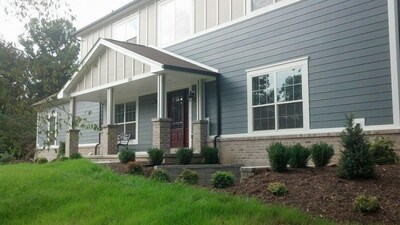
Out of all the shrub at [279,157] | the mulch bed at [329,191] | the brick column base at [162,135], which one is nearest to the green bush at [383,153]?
the mulch bed at [329,191]

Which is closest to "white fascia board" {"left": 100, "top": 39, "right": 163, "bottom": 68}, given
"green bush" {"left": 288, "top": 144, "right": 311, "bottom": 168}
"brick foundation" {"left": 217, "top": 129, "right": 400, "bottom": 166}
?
"brick foundation" {"left": 217, "top": 129, "right": 400, "bottom": 166}

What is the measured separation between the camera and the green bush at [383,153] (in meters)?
9.50

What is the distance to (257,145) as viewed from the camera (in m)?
12.9

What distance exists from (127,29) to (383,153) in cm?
1258

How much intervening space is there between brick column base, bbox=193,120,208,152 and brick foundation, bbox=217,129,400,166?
1.90 feet

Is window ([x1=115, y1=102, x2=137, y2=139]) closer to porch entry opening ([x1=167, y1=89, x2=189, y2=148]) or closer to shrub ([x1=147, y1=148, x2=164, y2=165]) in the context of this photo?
porch entry opening ([x1=167, y1=89, x2=189, y2=148])

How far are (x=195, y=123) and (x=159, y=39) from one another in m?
4.40

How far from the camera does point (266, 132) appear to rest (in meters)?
12.7

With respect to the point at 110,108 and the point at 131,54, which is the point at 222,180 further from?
the point at 110,108

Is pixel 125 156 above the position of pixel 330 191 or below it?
above

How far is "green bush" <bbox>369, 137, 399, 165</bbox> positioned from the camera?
9.50 m

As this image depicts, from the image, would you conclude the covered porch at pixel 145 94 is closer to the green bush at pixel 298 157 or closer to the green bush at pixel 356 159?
the green bush at pixel 298 157

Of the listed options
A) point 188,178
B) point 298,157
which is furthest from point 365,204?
Answer: point 188,178

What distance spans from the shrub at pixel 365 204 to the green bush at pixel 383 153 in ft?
9.48
